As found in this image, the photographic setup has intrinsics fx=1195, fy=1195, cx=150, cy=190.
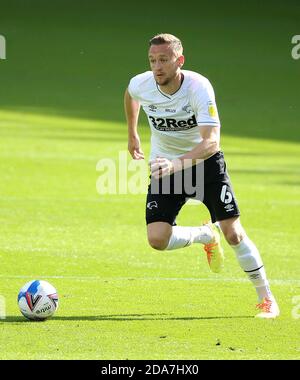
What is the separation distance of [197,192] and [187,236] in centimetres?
62

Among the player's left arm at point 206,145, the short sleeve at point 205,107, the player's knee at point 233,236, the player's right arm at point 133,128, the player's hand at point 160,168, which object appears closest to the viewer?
the player's hand at point 160,168

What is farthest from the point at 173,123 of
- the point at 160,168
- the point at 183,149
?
the point at 160,168

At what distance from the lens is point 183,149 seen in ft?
35.0

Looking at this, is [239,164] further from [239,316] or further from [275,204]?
[239,316]

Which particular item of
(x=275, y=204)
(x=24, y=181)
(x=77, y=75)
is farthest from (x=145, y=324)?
(x=77, y=75)

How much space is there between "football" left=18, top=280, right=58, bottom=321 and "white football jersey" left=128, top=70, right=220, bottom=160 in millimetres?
1726

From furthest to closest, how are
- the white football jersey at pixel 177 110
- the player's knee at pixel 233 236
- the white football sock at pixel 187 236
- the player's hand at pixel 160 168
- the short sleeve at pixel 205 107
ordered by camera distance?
the white football sock at pixel 187 236, the player's knee at pixel 233 236, the white football jersey at pixel 177 110, the short sleeve at pixel 205 107, the player's hand at pixel 160 168

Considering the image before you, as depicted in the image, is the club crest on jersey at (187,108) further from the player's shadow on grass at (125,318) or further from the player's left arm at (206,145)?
the player's shadow on grass at (125,318)

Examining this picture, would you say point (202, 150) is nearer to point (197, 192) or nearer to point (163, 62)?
point (197, 192)

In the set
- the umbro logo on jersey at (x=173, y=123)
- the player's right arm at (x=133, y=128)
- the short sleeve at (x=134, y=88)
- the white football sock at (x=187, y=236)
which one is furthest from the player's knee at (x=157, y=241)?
the short sleeve at (x=134, y=88)

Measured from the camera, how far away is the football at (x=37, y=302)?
9.88 m

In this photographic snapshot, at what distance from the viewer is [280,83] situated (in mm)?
30156

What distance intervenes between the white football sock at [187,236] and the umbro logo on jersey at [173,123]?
92cm

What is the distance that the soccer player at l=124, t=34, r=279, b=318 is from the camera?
10.1 metres
